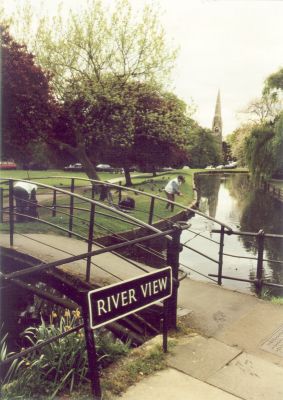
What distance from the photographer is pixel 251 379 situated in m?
3.75

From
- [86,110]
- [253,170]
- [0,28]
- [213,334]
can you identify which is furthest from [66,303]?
[253,170]

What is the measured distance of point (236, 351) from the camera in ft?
14.1

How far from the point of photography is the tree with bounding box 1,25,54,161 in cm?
1564

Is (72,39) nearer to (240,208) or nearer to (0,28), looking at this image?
(0,28)

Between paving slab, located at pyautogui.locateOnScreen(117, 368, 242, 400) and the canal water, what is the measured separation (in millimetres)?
2716

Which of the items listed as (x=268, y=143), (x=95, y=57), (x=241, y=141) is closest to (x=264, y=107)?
(x=241, y=141)

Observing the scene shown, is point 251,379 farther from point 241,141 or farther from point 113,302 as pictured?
point 241,141

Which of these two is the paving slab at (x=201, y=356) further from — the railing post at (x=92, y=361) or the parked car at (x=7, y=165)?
the parked car at (x=7, y=165)

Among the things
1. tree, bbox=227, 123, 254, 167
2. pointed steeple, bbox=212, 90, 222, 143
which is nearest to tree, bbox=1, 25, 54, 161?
tree, bbox=227, 123, 254, 167

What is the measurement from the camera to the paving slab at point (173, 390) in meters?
3.38

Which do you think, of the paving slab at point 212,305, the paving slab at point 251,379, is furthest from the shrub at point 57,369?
the paving slab at point 212,305

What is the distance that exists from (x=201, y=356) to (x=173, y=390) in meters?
0.75

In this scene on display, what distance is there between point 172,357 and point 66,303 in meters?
3.23

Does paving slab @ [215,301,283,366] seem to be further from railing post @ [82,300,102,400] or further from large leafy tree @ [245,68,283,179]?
large leafy tree @ [245,68,283,179]
